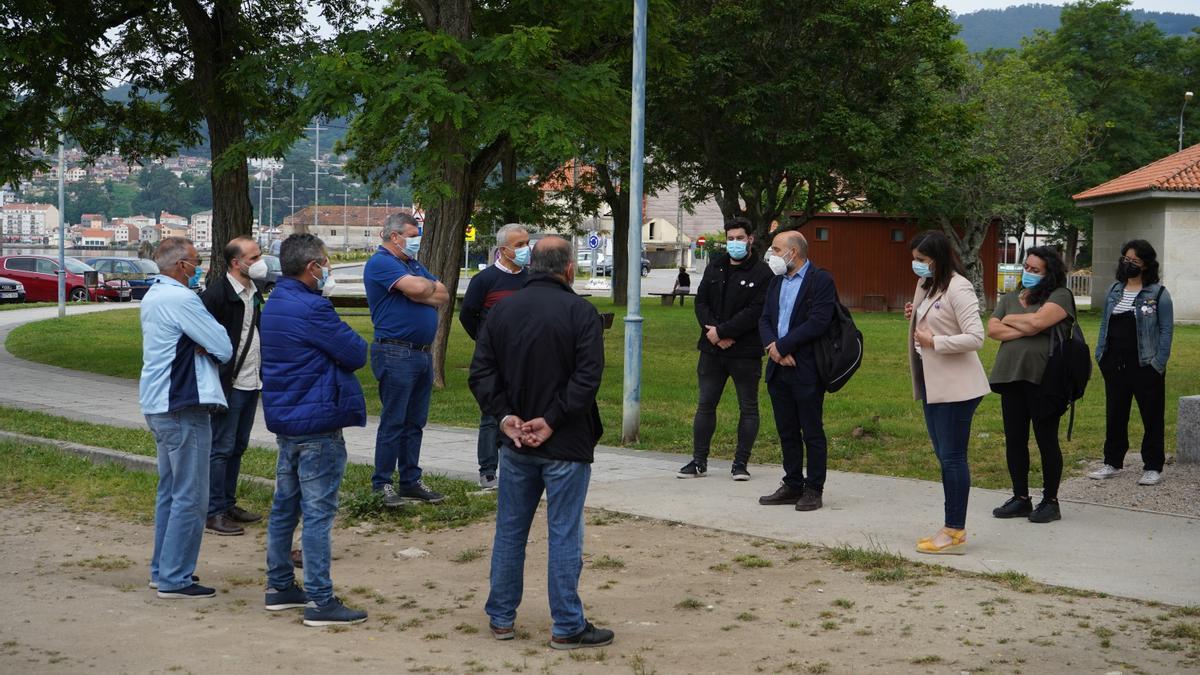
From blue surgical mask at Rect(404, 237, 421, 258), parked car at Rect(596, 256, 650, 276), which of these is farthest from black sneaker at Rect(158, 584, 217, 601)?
parked car at Rect(596, 256, 650, 276)

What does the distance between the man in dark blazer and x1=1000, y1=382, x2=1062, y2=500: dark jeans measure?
1.15 m

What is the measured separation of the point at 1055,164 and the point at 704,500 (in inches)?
1621

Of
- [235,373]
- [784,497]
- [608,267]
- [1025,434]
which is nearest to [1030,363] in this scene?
[1025,434]

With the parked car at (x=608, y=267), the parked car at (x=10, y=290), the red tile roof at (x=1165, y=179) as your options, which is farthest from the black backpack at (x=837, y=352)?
the parked car at (x=608, y=267)

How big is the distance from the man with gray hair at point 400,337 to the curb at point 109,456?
130 centimetres

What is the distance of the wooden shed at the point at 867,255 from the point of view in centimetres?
4778

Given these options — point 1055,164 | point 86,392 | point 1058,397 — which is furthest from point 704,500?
point 1055,164

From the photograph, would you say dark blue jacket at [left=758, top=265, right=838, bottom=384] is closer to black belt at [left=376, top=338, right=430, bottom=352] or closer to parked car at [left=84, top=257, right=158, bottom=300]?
black belt at [left=376, top=338, right=430, bottom=352]

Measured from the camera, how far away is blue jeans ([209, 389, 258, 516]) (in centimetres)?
795

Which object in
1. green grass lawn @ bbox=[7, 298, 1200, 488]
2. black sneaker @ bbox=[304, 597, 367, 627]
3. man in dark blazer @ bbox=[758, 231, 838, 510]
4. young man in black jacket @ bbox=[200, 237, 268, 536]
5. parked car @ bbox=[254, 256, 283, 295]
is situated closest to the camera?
black sneaker @ bbox=[304, 597, 367, 627]

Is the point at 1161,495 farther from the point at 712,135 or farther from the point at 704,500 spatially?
the point at 712,135

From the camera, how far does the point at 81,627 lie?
5.96 meters

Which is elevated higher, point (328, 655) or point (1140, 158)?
point (1140, 158)

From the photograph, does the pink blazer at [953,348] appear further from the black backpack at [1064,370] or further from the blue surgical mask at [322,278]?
the blue surgical mask at [322,278]
